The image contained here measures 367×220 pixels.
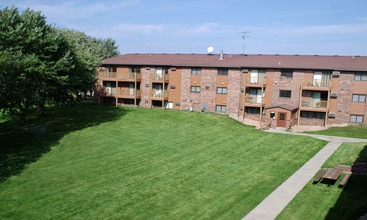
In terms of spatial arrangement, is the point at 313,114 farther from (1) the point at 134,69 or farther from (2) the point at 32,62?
(2) the point at 32,62

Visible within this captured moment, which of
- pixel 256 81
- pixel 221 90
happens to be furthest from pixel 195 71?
pixel 256 81

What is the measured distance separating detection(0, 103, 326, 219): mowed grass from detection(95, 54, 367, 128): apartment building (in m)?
8.75

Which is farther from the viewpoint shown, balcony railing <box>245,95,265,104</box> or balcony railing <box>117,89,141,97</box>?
balcony railing <box>117,89,141,97</box>

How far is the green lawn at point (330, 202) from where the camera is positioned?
41.3 ft

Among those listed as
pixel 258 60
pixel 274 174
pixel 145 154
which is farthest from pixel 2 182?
pixel 258 60

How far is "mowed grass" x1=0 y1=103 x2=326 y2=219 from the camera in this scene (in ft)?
→ 43.5

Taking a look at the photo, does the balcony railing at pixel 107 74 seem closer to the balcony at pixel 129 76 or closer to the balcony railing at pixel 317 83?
the balcony at pixel 129 76

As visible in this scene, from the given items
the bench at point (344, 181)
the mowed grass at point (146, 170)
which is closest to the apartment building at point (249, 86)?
the mowed grass at point (146, 170)

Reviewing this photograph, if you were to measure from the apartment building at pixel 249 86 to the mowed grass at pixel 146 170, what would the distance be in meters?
8.75

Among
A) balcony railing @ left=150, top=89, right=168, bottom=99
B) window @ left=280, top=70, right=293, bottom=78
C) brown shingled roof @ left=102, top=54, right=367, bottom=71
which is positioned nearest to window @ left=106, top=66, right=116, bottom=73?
brown shingled roof @ left=102, top=54, right=367, bottom=71

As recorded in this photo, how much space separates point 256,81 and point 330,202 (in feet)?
81.7

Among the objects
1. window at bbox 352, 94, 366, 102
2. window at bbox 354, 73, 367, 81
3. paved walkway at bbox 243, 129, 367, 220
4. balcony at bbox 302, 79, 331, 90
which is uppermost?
window at bbox 354, 73, 367, 81

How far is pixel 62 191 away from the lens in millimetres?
14719

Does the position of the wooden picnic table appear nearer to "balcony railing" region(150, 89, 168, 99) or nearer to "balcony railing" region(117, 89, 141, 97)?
"balcony railing" region(150, 89, 168, 99)
